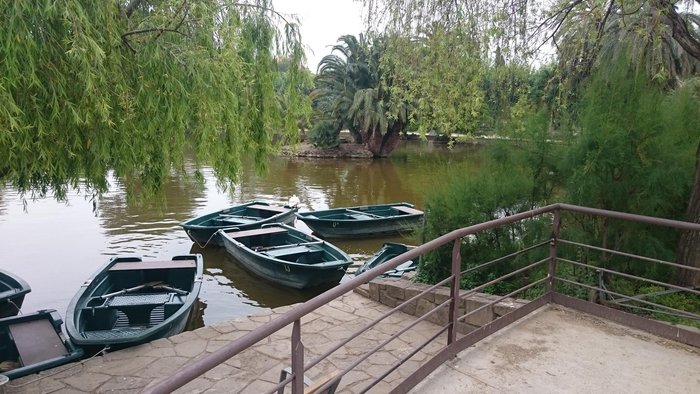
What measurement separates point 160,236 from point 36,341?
25.2ft

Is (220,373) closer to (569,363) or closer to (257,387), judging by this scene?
(257,387)

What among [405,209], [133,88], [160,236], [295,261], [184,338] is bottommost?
[160,236]

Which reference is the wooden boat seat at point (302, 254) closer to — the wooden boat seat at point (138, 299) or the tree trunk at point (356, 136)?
the wooden boat seat at point (138, 299)

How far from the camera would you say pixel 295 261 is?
1065 cm

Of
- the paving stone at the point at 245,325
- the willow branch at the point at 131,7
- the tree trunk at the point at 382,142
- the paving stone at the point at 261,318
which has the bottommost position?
the paving stone at the point at 245,325

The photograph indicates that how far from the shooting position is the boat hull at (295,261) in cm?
960

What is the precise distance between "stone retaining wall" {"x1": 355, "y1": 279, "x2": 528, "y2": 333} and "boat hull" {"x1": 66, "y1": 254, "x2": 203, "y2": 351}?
2.80m

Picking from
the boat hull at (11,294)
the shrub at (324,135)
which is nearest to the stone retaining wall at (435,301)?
the boat hull at (11,294)

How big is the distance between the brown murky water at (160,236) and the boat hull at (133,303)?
108 cm

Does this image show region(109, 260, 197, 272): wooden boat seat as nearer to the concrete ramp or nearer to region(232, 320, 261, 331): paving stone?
region(232, 320, 261, 331): paving stone

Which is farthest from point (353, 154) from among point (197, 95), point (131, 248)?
point (197, 95)

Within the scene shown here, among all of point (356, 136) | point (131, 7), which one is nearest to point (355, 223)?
point (131, 7)

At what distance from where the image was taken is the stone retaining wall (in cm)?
493

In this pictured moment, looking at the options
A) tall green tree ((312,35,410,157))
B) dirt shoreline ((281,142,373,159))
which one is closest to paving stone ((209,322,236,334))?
tall green tree ((312,35,410,157))
